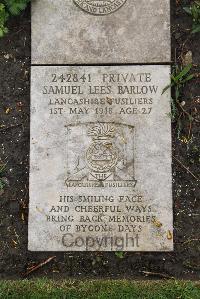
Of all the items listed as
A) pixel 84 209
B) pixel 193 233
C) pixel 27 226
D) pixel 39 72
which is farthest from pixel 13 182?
pixel 193 233

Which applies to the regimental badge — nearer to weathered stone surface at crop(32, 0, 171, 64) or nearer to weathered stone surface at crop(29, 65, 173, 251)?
weathered stone surface at crop(29, 65, 173, 251)

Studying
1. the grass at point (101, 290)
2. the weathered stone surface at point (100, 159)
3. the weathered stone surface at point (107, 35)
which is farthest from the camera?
the weathered stone surface at point (107, 35)

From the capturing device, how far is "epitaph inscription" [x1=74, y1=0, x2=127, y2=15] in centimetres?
462

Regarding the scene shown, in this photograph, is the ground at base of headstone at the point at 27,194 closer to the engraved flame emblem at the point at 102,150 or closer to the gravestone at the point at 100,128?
the gravestone at the point at 100,128

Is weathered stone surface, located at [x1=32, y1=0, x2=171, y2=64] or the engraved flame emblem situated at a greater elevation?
weathered stone surface, located at [x1=32, y1=0, x2=171, y2=64]

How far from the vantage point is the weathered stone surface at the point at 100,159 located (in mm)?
4457

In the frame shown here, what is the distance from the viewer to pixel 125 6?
4629 millimetres

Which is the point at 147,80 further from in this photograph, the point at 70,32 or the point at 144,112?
the point at 70,32

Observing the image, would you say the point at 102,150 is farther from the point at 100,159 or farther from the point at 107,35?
the point at 107,35

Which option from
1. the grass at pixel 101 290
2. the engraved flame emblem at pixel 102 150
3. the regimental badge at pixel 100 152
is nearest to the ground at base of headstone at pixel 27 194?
the grass at pixel 101 290

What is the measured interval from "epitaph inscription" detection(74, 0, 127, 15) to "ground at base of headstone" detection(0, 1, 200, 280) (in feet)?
1.73

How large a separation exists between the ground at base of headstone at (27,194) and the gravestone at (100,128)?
0.14 m

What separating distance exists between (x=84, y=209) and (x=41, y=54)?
1416mm

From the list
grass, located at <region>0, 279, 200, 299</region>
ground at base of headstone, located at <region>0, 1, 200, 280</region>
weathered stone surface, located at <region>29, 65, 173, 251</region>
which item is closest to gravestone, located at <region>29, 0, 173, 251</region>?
weathered stone surface, located at <region>29, 65, 173, 251</region>
